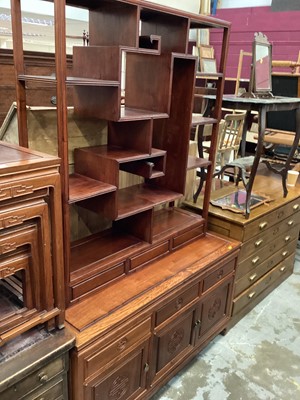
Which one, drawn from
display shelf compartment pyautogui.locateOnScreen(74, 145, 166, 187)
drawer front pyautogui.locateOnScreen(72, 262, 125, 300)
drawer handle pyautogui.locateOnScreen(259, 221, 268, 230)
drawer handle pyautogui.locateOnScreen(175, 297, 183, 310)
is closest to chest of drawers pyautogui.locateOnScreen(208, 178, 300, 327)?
drawer handle pyautogui.locateOnScreen(259, 221, 268, 230)

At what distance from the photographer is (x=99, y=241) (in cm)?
193

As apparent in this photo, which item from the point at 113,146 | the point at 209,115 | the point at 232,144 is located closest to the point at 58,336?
the point at 113,146

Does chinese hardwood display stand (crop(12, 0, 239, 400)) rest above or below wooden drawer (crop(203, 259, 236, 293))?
above

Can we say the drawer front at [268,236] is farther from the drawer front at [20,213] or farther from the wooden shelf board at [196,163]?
the drawer front at [20,213]

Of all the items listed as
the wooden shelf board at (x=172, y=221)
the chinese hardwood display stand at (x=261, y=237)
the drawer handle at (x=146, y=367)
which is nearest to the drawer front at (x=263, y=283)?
the chinese hardwood display stand at (x=261, y=237)

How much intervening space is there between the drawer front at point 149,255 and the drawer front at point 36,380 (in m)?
0.63

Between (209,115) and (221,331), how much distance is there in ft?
4.77

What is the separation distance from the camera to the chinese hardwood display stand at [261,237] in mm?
2357

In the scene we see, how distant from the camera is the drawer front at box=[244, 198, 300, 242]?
7.70 ft

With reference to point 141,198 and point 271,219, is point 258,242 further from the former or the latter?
point 141,198

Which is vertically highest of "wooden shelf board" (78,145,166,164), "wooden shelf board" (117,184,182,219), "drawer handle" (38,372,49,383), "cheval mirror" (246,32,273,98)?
"cheval mirror" (246,32,273,98)

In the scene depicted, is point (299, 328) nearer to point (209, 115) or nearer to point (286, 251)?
point (286, 251)

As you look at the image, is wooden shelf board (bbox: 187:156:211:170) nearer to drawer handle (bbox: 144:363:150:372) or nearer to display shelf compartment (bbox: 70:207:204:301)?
display shelf compartment (bbox: 70:207:204:301)

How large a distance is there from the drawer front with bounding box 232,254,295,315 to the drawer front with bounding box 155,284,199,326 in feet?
1.98
